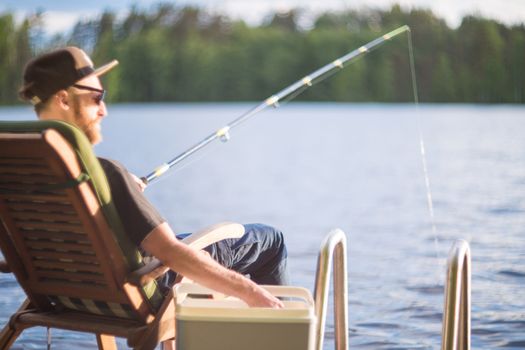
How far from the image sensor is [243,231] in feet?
8.39

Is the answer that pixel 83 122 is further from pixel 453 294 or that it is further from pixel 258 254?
pixel 453 294

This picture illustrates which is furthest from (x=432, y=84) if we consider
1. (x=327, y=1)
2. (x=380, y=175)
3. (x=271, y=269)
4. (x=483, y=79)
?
(x=271, y=269)

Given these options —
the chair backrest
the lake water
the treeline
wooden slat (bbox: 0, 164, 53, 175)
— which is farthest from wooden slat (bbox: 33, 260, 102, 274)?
the treeline

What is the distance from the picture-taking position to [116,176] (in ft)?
7.14

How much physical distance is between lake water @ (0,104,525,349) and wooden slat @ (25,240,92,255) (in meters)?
1.25

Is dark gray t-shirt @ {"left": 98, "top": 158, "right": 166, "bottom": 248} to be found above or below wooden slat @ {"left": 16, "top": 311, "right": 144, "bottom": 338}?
above

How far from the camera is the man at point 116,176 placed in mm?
2164

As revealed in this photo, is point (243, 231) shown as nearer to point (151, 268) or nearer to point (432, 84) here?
point (151, 268)

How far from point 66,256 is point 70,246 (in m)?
0.04

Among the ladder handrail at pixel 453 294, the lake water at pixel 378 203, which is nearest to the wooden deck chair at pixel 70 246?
the ladder handrail at pixel 453 294

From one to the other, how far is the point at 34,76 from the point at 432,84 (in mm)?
35163

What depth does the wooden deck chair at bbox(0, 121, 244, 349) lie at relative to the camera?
6.76 ft

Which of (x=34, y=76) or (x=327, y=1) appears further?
(x=327, y=1)

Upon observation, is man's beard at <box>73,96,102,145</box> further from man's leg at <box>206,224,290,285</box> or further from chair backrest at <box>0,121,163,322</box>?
man's leg at <box>206,224,290,285</box>
